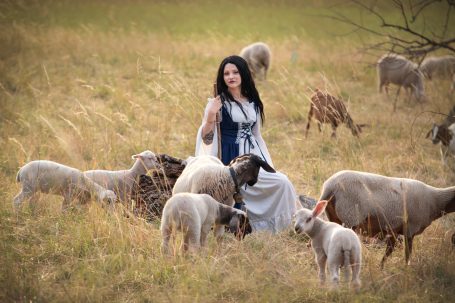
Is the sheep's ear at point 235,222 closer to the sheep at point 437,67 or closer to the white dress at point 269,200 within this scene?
the white dress at point 269,200

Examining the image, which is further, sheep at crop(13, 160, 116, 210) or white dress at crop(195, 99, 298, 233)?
white dress at crop(195, 99, 298, 233)

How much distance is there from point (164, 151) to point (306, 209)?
4.38 m

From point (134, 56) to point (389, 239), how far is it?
13.7 metres

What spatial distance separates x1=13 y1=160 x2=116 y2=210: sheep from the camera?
5.90m

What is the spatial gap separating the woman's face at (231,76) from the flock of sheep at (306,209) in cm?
108

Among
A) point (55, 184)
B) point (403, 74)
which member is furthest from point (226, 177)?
point (403, 74)

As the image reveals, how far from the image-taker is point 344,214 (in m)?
4.92

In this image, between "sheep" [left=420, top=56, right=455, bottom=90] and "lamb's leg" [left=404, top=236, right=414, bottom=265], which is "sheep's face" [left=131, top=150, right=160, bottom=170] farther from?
"sheep" [left=420, top=56, right=455, bottom=90]

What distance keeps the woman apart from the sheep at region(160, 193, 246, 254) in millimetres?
1279

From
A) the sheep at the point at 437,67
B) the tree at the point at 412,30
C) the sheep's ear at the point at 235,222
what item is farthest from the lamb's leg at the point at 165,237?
the sheep at the point at 437,67

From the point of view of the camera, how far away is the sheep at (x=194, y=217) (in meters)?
4.42

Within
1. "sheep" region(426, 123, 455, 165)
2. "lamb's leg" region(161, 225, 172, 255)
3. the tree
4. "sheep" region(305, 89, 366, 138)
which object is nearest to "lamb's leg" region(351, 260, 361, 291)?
"lamb's leg" region(161, 225, 172, 255)

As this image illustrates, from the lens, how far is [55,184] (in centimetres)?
601

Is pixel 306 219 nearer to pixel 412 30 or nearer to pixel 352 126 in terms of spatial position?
pixel 352 126
